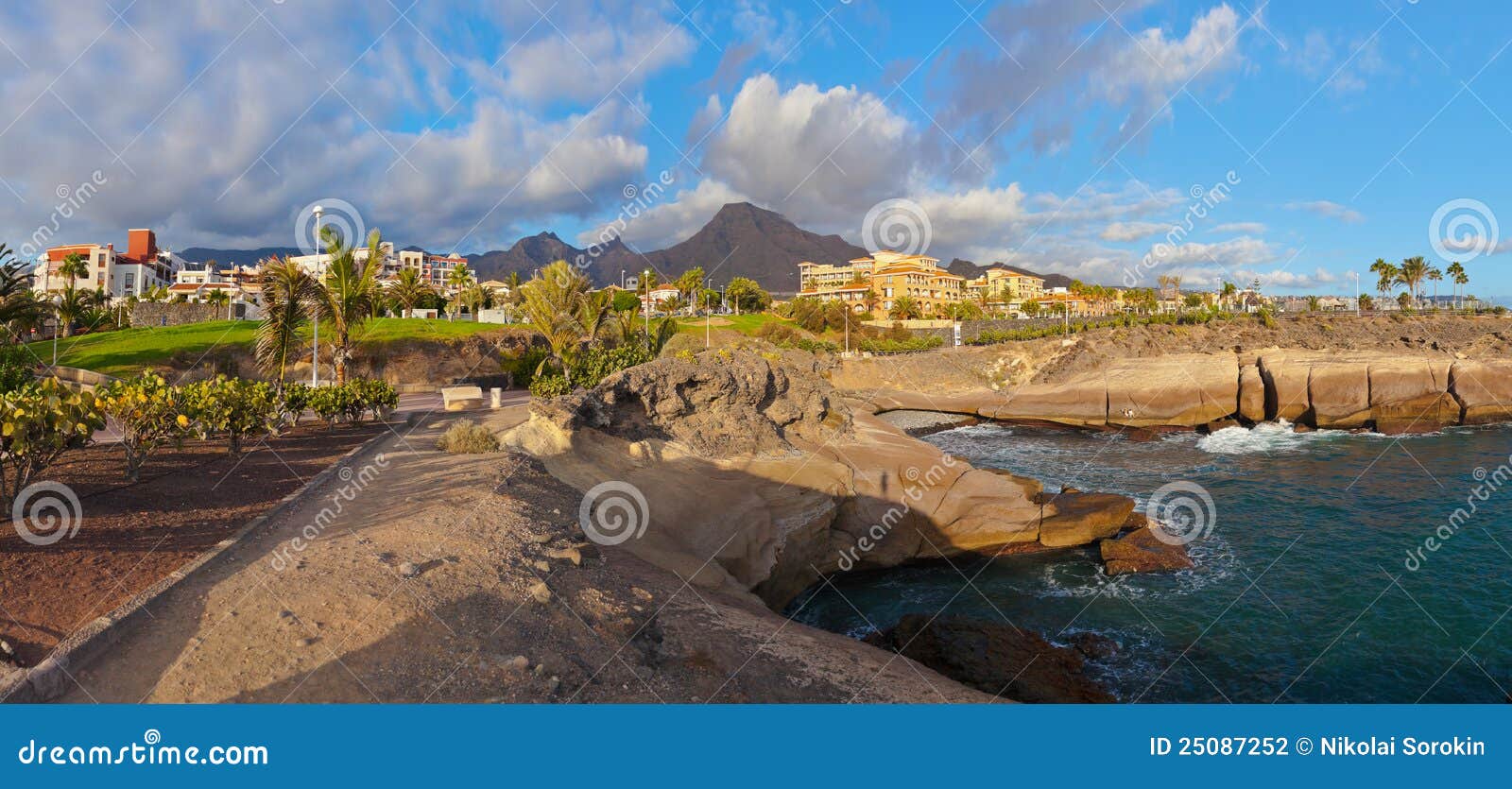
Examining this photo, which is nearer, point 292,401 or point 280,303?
point 292,401

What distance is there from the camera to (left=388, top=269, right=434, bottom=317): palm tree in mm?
78106

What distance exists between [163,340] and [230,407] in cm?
4104

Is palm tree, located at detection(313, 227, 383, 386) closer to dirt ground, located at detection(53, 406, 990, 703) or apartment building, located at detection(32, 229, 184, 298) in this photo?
dirt ground, located at detection(53, 406, 990, 703)

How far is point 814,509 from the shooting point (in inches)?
787

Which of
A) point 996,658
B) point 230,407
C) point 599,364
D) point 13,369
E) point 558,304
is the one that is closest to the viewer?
point 996,658

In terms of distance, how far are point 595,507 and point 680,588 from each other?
12.7ft

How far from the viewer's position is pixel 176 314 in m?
64.4

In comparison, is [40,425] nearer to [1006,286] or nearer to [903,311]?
[903,311]

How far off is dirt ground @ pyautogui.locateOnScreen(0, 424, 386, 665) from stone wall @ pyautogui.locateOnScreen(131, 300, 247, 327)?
57.1 metres

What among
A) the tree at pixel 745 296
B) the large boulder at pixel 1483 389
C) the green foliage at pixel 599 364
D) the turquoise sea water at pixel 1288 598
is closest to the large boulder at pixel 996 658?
the turquoise sea water at pixel 1288 598

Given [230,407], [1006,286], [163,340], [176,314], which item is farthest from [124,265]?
[1006,286]

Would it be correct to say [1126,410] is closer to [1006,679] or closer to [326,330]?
[1006,679]

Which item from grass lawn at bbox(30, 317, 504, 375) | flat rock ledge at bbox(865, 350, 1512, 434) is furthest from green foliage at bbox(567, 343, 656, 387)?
flat rock ledge at bbox(865, 350, 1512, 434)

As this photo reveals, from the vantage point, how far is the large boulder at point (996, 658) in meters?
12.9
